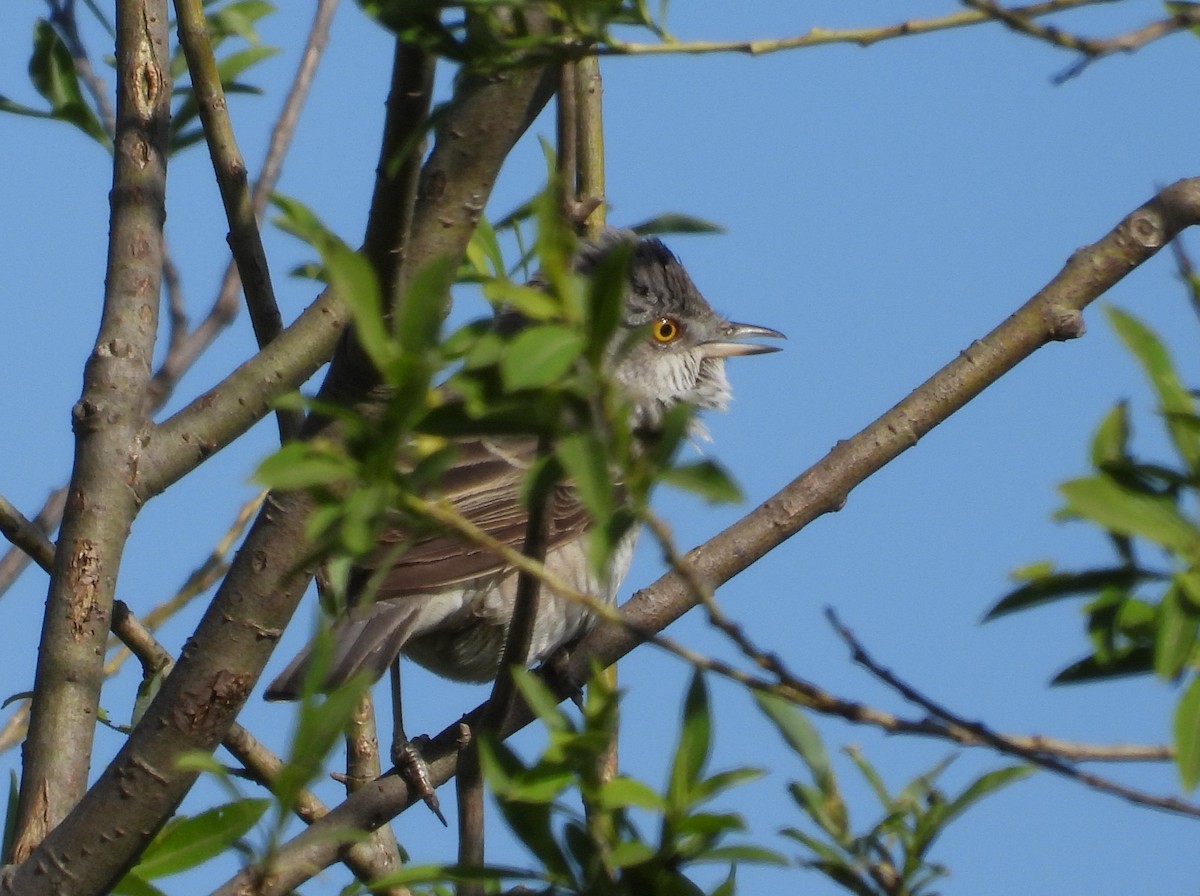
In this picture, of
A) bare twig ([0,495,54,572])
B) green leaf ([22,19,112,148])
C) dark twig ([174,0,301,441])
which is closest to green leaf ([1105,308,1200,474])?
dark twig ([174,0,301,441])

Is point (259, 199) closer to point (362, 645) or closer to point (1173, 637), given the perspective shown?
point (362, 645)

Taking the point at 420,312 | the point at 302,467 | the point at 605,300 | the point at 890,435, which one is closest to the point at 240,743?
the point at 890,435

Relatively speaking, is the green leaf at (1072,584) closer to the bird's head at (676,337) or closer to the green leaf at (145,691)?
the green leaf at (145,691)

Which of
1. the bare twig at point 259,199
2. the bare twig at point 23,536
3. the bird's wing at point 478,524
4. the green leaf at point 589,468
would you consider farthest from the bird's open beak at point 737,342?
the green leaf at point 589,468

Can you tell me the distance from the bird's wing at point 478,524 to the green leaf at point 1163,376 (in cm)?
348

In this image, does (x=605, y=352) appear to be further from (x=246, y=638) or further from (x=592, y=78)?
(x=592, y=78)

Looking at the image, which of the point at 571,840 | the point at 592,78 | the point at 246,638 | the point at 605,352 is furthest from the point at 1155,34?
the point at 592,78

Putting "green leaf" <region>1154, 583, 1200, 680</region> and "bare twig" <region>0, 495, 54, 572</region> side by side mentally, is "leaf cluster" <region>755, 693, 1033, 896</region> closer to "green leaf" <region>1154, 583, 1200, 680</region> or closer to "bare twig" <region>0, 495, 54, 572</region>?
"green leaf" <region>1154, 583, 1200, 680</region>

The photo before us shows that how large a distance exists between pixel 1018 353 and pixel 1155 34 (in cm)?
186

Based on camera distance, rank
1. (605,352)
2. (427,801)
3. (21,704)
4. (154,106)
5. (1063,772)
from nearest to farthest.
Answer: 1. (605,352)
2. (1063,772)
3. (154,106)
4. (427,801)
5. (21,704)

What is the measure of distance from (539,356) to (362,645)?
3716 millimetres

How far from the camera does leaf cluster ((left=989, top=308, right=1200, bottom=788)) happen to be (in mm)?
1617

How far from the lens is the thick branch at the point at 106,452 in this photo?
11.9 ft

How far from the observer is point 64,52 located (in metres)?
4.63
